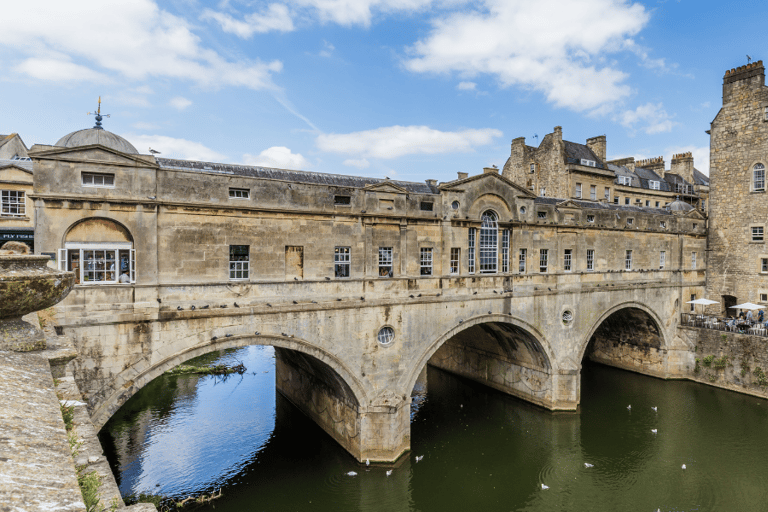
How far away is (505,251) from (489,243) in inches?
46.4

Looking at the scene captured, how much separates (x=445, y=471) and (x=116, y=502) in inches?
639

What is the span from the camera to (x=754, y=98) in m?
28.2

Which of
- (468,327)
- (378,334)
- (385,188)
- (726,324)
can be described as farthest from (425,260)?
(726,324)

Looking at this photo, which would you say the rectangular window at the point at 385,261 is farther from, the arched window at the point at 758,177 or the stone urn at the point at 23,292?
the arched window at the point at 758,177

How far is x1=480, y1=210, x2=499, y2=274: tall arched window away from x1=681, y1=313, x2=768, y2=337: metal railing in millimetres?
16819

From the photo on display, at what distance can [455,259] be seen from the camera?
2069 centimetres

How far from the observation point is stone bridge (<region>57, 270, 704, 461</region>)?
13805 mm

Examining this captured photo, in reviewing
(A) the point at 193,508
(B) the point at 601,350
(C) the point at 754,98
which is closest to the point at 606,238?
(B) the point at 601,350

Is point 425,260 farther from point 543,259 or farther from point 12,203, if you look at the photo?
point 12,203

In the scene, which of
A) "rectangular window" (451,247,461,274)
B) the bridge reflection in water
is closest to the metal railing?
the bridge reflection in water

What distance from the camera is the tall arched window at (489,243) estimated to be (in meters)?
21.7

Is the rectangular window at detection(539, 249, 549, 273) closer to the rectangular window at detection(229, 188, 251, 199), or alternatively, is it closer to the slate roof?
the slate roof

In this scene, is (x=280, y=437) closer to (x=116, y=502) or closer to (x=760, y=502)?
(x=116, y=502)

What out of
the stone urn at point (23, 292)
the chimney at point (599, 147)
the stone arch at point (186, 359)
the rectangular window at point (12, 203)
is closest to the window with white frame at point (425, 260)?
the stone arch at point (186, 359)
